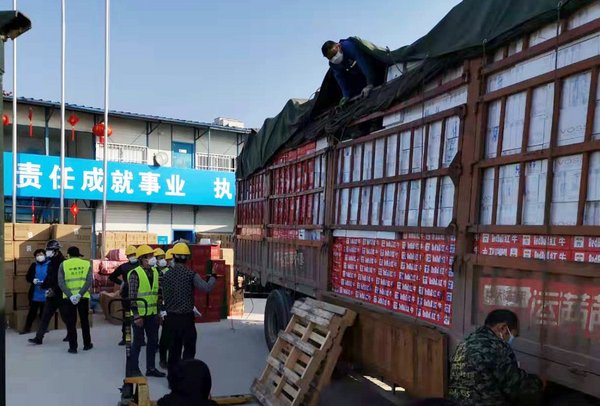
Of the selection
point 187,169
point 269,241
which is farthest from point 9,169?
point 269,241

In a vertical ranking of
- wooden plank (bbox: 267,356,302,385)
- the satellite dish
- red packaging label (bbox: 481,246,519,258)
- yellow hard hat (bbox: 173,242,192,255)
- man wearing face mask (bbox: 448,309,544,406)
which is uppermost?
the satellite dish

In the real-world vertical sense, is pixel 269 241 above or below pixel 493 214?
below

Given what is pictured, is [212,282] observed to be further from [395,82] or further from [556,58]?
[556,58]

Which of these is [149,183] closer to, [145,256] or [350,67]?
[145,256]

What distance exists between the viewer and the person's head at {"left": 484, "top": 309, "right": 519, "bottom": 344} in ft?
9.50

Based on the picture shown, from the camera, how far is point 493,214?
332 centimetres

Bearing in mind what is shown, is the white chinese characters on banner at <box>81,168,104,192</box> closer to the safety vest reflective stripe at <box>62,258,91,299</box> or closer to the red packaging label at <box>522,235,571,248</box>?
the safety vest reflective stripe at <box>62,258,91,299</box>

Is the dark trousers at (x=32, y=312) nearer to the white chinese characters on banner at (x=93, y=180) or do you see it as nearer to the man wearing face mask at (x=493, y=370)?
the man wearing face mask at (x=493, y=370)

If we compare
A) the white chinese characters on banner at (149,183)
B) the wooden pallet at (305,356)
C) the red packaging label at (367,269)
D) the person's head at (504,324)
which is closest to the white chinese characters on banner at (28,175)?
the white chinese characters on banner at (149,183)

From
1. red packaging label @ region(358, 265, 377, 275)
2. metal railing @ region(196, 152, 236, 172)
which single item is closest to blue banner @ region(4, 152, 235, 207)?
metal railing @ region(196, 152, 236, 172)

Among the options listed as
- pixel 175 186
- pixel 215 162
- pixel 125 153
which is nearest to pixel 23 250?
pixel 175 186

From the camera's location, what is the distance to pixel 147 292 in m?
6.19

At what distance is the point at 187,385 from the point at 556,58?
8.74 ft

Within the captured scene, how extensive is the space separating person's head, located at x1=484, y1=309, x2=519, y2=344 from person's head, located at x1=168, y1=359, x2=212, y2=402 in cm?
166
